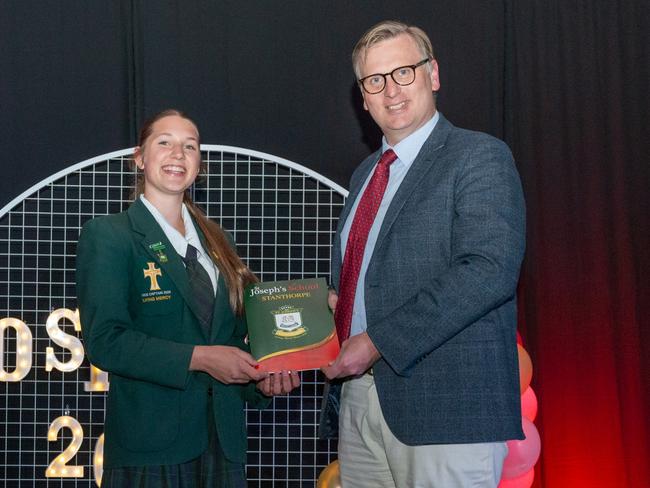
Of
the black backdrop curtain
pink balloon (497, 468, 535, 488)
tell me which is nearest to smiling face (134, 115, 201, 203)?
the black backdrop curtain

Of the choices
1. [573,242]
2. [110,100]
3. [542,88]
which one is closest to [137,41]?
[110,100]

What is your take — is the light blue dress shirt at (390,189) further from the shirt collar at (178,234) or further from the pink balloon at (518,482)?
the pink balloon at (518,482)

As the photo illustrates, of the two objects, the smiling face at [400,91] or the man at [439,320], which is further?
the smiling face at [400,91]

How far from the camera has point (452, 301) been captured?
182cm

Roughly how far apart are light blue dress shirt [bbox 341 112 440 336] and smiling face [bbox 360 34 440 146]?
3 centimetres

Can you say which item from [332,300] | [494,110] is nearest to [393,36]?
[332,300]

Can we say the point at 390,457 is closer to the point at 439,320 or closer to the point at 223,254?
the point at 439,320

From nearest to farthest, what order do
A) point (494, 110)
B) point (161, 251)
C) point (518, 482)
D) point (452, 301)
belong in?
point (452, 301) → point (161, 251) → point (518, 482) → point (494, 110)

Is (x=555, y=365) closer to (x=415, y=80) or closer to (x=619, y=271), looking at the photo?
(x=619, y=271)

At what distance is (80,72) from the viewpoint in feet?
12.6

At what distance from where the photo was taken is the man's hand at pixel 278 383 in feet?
7.61

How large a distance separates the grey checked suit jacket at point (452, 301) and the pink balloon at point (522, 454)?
127 centimetres

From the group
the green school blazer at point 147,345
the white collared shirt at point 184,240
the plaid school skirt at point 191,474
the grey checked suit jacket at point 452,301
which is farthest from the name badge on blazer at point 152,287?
the grey checked suit jacket at point 452,301

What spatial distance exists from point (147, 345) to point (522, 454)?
67.5 inches
